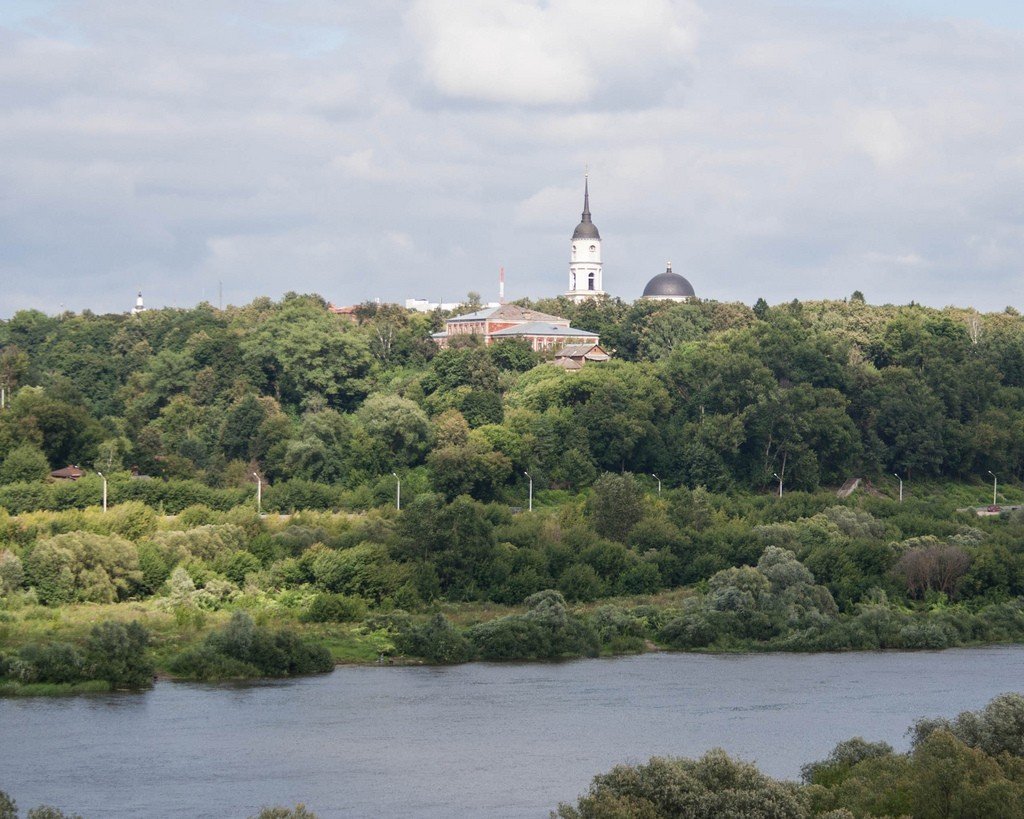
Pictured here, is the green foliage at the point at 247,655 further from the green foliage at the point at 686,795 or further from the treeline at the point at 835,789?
the green foliage at the point at 686,795

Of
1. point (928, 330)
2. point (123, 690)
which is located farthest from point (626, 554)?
point (928, 330)

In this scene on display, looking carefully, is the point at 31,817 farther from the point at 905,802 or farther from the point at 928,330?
the point at 928,330

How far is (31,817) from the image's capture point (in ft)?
85.3

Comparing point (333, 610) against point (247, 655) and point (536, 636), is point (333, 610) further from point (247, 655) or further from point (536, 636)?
point (247, 655)

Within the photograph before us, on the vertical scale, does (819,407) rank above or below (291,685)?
above

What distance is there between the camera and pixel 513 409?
253 feet

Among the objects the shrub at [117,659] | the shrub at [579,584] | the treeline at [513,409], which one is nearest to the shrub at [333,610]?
the shrub at [579,584]

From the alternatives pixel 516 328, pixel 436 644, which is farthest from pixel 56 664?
pixel 516 328

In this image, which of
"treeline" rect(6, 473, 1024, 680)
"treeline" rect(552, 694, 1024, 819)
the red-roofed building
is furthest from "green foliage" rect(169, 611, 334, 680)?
the red-roofed building

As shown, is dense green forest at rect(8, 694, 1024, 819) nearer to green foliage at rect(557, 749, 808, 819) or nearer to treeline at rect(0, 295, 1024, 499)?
green foliage at rect(557, 749, 808, 819)

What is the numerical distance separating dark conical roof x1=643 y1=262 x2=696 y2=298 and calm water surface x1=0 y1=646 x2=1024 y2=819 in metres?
76.4

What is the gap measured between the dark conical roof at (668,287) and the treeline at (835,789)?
9525 cm

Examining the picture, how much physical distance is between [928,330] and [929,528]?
85.7 feet

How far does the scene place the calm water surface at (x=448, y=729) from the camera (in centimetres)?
3450
